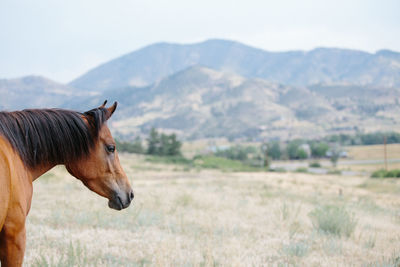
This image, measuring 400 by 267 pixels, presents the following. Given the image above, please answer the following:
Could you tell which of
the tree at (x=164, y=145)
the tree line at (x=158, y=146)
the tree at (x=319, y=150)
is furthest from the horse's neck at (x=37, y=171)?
the tree at (x=319, y=150)

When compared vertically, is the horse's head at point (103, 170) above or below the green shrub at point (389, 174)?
above

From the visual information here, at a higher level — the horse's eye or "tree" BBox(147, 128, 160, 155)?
the horse's eye

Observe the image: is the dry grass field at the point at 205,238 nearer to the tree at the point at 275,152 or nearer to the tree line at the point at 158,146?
the tree line at the point at 158,146

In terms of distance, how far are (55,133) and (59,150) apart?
166 millimetres

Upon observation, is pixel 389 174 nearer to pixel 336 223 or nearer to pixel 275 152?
pixel 336 223

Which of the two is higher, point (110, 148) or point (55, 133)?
point (55, 133)

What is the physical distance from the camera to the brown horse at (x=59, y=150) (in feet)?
10.2

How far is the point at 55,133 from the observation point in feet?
11.4

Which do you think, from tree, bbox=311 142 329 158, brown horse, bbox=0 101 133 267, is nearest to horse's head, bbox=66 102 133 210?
brown horse, bbox=0 101 133 267

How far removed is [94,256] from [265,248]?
303cm

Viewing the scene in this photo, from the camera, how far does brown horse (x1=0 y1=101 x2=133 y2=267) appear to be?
310cm

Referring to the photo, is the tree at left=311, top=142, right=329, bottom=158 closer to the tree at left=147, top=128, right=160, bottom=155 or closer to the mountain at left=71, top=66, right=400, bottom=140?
the mountain at left=71, top=66, right=400, bottom=140

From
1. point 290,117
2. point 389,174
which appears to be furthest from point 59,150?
point 290,117

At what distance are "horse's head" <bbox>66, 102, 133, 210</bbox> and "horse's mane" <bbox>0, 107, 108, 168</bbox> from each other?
5 centimetres
